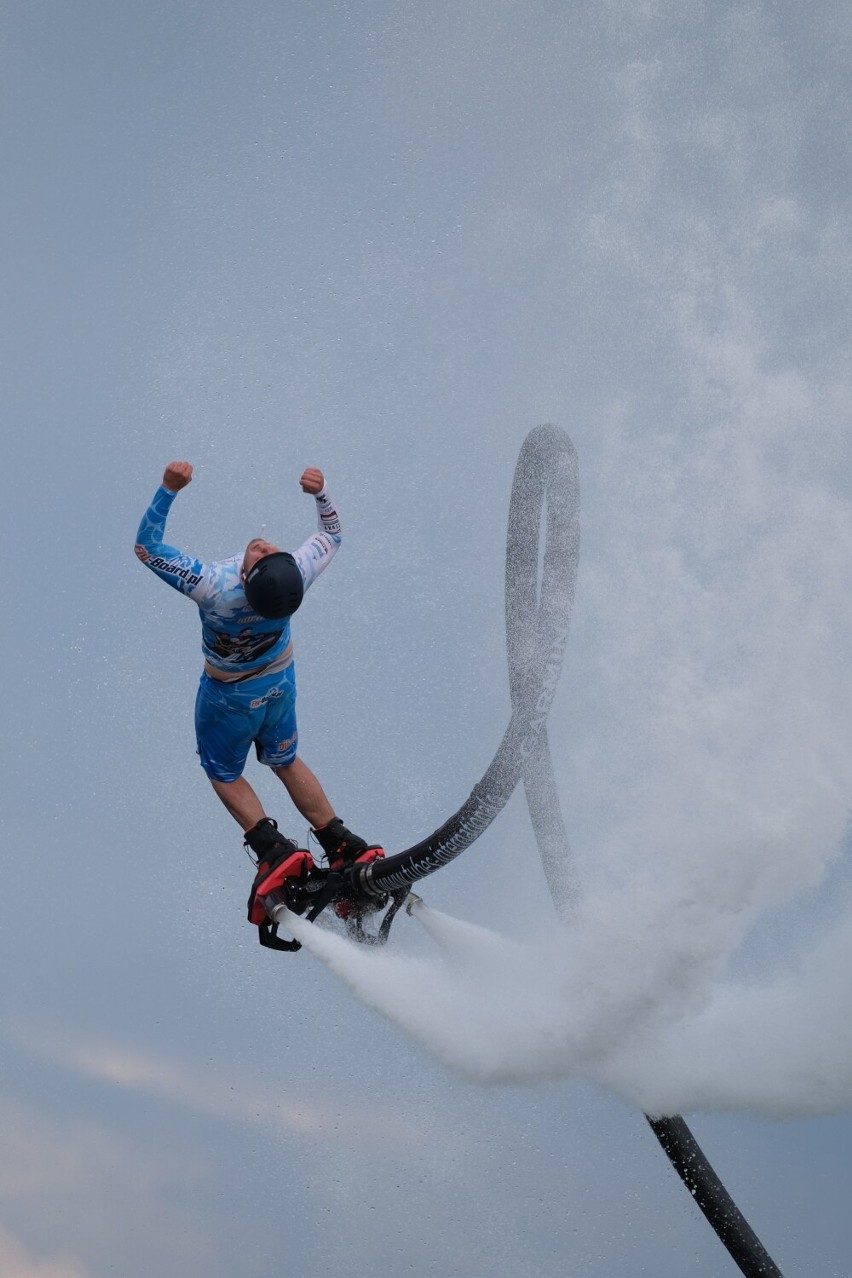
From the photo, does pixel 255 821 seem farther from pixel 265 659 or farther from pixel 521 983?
pixel 521 983

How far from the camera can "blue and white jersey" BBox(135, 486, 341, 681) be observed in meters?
15.7

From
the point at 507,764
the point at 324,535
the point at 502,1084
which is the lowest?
the point at 502,1084

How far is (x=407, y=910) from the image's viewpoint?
17875 millimetres

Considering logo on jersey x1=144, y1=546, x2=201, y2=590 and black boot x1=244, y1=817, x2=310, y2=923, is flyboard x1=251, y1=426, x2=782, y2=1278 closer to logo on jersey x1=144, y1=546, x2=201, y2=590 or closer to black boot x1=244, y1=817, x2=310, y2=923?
black boot x1=244, y1=817, x2=310, y2=923

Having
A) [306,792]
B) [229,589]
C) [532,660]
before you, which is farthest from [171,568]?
[532,660]

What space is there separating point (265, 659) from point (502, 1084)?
5.03 metres

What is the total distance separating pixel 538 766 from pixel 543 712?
0.68 m

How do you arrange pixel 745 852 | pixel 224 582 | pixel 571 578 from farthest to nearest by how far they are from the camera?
1. pixel 571 578
2. pixel 224 582
3. pixel 745 852

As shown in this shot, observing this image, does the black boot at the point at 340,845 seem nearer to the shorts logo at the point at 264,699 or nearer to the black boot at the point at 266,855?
the black boot at the point at 266,855

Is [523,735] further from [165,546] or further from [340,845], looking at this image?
[165,546]

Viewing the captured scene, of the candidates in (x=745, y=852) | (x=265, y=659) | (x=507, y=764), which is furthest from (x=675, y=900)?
(x=265, y=659)

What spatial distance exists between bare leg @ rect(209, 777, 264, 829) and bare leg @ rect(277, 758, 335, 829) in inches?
16.5

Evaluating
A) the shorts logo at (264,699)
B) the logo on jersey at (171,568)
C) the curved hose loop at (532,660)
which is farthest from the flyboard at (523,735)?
the logo on jersey at (171,568)

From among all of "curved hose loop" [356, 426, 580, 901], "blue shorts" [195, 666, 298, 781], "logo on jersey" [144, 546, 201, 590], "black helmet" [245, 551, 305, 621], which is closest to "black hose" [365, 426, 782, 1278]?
"curved hose loop" [356, 426, 580, 901]
